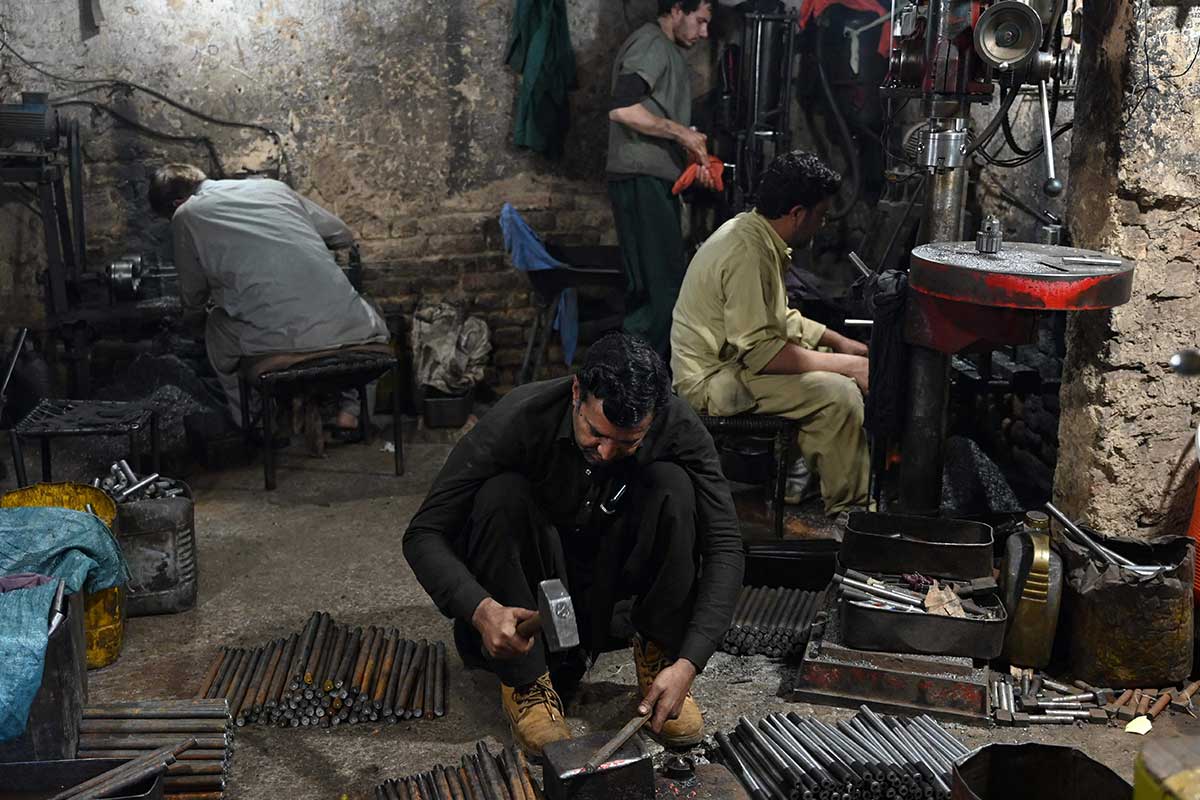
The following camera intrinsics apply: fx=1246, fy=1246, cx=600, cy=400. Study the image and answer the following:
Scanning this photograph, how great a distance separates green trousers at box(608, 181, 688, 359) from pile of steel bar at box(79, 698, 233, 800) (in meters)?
4.09

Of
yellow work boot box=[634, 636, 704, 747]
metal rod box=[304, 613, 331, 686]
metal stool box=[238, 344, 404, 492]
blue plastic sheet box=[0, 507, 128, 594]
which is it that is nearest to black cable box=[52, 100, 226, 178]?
metal stool box=[238, 344, 404, 492]

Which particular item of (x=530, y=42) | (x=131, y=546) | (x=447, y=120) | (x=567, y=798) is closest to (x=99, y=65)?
(x=447, y=120)

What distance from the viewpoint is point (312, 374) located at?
20.2ft

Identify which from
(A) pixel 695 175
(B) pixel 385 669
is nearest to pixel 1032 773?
(B) pixel 385 669

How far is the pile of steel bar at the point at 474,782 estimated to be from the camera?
11.2 feet

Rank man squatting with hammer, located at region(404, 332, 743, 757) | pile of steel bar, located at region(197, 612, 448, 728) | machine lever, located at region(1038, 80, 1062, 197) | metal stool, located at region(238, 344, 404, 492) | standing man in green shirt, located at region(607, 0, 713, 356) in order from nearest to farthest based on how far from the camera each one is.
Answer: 1. man squatting with hammer, located at region(404, 332, 743, 757)
2. machine lever, located at region(1038, 80, 1062, 197)
3. pile of steel bar, located at region(197, 612, 448, 728)
4. metal stool, located at region(238, 344, 404, 492)
5. standing man in green shirt, located at region(607, 0, 713, 356)

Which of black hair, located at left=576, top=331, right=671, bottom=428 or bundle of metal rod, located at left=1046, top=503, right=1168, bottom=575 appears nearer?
black hair, located at left=576, top=331, right=671, bottom=428

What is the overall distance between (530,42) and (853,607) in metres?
4.58

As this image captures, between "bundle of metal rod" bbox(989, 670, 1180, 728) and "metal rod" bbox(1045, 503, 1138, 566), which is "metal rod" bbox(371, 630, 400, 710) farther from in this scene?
"metal rod" bbox(1045, 503, 1138, 566)

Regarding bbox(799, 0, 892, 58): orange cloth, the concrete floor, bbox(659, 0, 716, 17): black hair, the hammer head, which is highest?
bbox(799, 0, 892, 58): orange cloth

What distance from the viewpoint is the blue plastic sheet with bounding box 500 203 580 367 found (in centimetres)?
741

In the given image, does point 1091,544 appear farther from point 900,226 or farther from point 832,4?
point 832,4

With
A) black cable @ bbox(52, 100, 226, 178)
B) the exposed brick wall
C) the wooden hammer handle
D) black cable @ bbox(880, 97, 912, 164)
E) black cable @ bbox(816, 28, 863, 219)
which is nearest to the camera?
the wooden hammer handle

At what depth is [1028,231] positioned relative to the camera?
6.59m
